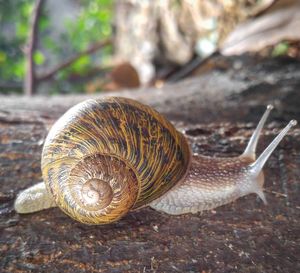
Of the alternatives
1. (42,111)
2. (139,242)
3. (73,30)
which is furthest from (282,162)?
(73,30)

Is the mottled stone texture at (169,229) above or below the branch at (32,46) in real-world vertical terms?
below

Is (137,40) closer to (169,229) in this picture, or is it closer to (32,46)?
(32,46)

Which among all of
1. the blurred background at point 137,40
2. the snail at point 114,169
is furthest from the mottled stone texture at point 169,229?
the blurred background at point 137,40

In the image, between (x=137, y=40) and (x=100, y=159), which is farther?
(x=137, y=40)

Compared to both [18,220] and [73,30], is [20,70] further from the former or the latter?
[18,220]

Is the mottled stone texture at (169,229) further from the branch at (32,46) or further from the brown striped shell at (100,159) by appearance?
the branch at (32,46)

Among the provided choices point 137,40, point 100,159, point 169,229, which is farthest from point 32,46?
point 169,229
